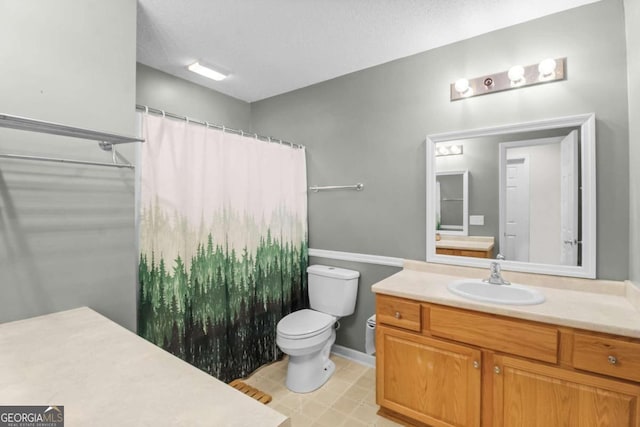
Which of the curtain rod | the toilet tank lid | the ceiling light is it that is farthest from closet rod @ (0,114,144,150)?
the toilet tank lid

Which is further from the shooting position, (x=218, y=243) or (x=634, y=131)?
(x=218, y=243)

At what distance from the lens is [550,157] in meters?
1.78

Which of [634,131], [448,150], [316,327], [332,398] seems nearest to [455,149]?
[448,150]

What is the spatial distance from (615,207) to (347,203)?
5.46 feet

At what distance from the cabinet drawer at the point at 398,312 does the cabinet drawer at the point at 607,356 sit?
689 millimetres

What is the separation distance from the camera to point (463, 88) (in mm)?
1970

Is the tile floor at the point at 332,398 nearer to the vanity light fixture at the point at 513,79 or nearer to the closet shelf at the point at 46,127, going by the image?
the closet shelf at the point at 46,127

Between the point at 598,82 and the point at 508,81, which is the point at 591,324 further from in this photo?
the point at 508,81

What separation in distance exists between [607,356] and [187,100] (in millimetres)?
3129

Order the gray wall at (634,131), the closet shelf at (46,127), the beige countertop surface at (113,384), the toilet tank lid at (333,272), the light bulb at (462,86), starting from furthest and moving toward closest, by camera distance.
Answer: the toilet tank lid at (333,272) → the light bulb at (462,86) → the gray wall at (634,131) → the closet shelf at (46,127) → the beige countertop surface at (113,384)

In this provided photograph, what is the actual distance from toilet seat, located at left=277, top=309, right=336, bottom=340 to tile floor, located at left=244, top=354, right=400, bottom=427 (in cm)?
42

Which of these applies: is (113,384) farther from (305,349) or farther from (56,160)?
(305,349)

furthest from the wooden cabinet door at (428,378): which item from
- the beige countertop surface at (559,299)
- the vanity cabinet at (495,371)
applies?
the beige countertop surface at (559,299)

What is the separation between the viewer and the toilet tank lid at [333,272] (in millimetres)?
2384
